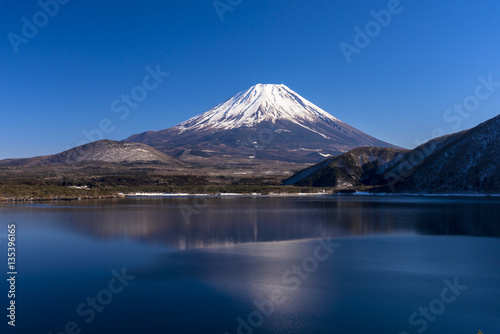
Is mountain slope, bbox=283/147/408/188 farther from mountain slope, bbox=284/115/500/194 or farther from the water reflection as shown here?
the water reflection

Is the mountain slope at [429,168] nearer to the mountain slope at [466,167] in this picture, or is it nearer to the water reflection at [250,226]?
the mountain slope at [466,167]

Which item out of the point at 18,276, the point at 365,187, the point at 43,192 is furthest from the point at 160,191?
the point at 18,276

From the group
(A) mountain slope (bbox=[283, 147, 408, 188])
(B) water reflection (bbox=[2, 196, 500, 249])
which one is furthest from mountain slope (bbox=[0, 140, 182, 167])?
(B) water reflection (bbox=[2, 196, 500, 249])

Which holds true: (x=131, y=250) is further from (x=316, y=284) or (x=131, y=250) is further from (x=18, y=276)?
(x=316, y=284)

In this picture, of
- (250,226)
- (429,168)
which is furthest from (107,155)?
(250,226)

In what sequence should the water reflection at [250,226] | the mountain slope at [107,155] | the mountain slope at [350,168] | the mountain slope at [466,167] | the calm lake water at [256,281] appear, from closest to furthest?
the calm lake water at [256,281], the water reflection at [250,226], the mountain slope at [466,167], the mountain slope at [350,168], the mountain slope at [107,155]

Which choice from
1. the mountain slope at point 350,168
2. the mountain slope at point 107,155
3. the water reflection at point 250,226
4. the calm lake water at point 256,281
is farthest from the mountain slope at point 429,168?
the mountain slope at point 107,155

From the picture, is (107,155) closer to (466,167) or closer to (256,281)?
(466,167)

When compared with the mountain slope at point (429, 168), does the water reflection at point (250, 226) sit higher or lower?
lower
